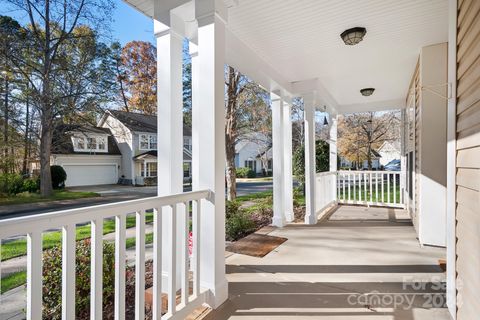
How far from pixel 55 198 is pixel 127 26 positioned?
4.01 meters

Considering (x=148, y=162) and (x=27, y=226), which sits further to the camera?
(x=148, y=162)

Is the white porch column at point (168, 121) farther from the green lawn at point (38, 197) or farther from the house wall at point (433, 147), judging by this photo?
the house wall at point (433, 147)

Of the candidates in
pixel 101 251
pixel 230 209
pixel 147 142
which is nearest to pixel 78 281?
pixel 101 251

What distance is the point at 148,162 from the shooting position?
3.71 meters

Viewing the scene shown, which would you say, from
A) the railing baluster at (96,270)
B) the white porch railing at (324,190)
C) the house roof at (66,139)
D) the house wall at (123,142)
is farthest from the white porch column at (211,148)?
the white porch railing at (324,190)

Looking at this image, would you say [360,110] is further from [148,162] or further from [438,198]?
[148,162]

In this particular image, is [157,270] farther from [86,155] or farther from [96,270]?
[86,155]

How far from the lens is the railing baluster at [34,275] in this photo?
1.13 metres

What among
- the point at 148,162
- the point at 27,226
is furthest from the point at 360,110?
the point at 27,226

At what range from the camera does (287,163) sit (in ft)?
16.6

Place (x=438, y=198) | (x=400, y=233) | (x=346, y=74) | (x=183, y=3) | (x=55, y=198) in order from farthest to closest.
Answer: (x=346, y=74) → (x=400, y=233) → (x=438, y=198) → (x=55, y=198) → (x=183, y=3)

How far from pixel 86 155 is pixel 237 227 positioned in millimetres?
2522

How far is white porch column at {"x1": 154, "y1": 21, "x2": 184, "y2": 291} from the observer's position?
92.3 inches

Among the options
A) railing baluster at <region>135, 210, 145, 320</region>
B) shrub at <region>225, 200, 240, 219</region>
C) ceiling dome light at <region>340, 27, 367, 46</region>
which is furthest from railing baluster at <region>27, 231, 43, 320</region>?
shrub at <region>225, 200, 240, 219</region>
